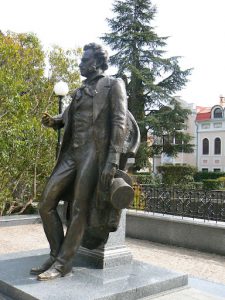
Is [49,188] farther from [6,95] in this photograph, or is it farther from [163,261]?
[6,95]

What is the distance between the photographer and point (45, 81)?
1443 cm

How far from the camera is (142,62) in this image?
3045 cm

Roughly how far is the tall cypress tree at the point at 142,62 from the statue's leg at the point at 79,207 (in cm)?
2409

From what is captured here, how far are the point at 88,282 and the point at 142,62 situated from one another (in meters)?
27.8

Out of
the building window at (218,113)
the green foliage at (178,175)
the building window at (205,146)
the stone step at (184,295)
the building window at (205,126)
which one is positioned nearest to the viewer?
the stone step at (184,295)

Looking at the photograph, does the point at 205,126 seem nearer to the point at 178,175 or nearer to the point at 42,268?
the point at 178,175

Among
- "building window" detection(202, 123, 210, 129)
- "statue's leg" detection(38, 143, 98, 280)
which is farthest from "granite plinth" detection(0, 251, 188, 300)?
"building window" detection(202, 123, 210, 129)

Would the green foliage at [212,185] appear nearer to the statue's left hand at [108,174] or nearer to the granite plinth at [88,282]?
the granite plinth at [88,282]

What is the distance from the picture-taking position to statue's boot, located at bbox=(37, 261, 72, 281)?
12.9ft

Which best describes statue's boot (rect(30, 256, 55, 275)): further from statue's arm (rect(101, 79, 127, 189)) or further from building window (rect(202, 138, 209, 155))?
building window (rect(202, 138, 209, 155))

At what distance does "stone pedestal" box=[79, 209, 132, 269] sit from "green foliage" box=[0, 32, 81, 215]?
679 cm

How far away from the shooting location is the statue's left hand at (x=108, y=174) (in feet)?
13.4

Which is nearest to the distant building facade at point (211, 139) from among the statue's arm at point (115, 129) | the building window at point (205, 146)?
the building window at point (205, 146)

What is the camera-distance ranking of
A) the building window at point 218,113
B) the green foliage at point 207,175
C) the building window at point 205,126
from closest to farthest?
the green foliage at point 207,175, the building window at point 218,113, the building window at point 205,126
